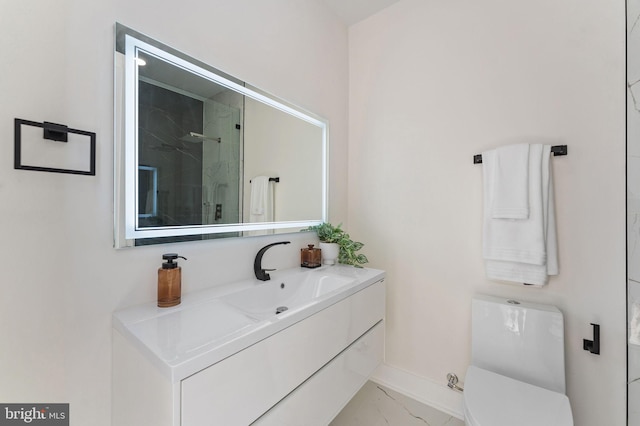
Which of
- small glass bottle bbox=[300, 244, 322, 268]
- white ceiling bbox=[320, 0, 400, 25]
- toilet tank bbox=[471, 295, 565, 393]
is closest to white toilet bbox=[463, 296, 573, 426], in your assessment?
toilet tank bbox=[471, 295, 565, 393]

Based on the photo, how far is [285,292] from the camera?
4.44 feet

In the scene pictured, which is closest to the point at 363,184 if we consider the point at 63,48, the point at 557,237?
the point at 557,237

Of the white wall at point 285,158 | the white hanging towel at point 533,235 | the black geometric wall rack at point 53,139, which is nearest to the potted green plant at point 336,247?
the white wall at point 285,158

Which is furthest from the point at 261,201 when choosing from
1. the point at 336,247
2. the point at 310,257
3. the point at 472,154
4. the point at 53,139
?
the point at 472,154

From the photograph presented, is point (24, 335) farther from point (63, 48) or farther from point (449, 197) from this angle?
point (449, 197)

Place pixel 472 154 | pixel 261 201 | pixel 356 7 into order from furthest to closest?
pixel 356 7
pixel 472 154
pixel 261 201

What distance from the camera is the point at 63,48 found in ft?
2.59

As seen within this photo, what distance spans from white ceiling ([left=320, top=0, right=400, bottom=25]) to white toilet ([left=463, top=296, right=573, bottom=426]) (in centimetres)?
201

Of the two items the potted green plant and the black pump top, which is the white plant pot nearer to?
the potted green plant

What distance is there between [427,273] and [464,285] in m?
0.22

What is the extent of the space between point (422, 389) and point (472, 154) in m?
1.50

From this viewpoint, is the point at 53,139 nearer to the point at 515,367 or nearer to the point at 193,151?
the point at 193,151

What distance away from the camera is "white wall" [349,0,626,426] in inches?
48.0
